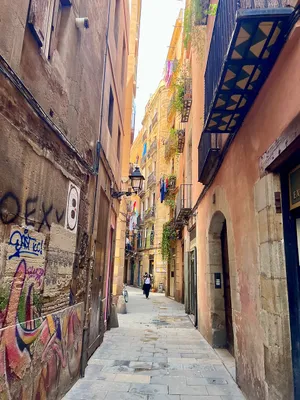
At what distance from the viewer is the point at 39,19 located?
11.0 ft

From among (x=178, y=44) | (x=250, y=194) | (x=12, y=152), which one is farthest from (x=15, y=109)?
(x=178, y=44)

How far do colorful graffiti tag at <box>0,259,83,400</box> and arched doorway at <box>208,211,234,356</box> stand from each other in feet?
12.4

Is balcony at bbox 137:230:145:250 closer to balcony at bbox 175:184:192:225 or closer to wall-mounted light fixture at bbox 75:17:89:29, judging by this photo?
balcony at bbox 175:184:192:225

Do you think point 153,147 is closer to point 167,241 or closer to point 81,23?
point 167,241

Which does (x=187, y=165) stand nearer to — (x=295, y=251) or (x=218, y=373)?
(x=218, y=373)

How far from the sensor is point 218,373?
17.4ft

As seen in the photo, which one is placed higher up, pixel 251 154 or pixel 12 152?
pixel 251 154

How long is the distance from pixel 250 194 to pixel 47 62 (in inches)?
125

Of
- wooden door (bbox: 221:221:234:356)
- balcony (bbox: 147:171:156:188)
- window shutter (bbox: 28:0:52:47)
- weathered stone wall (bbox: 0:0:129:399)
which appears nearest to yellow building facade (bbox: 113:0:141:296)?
wooden door (bbox: 221:221:234:356)

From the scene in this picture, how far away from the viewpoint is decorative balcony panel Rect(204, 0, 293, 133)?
2.73 meters

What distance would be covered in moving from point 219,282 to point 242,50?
557 cm

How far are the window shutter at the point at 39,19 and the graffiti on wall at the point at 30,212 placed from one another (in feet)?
5.89

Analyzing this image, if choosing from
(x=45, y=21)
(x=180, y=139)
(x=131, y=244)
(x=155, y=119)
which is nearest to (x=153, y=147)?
(x=155, y=119)

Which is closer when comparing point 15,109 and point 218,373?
point 15,109
